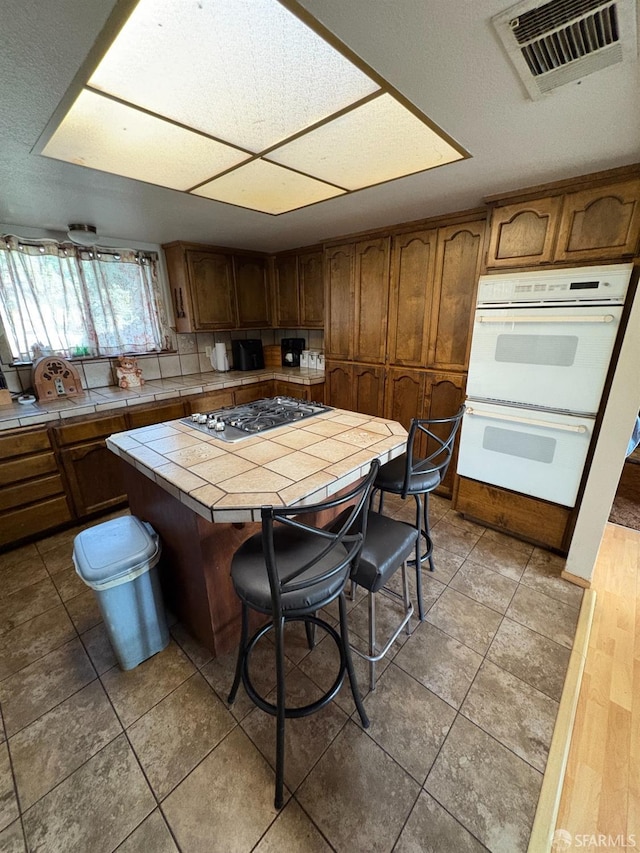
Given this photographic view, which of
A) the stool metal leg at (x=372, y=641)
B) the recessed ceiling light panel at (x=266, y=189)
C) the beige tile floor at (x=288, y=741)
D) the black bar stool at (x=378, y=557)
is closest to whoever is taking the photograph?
the beige tile floor at (x=288, y=741)

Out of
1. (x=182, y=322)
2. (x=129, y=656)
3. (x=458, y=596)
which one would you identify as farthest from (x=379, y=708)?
(x=182, y=322)

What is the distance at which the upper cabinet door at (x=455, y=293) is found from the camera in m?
2.38

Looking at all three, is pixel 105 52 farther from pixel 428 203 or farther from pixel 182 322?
pixel 182 322

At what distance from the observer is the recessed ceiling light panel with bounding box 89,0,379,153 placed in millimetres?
790

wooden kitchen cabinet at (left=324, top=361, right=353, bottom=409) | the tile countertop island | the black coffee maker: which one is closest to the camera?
the tile countertop island

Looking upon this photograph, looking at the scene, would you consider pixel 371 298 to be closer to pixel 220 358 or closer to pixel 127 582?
pixel 220 358

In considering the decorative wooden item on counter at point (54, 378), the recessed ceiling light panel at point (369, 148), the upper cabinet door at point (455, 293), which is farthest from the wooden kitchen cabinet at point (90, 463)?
the upper cabinet door at point (455, 293)

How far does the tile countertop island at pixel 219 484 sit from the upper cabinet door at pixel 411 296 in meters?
1.24

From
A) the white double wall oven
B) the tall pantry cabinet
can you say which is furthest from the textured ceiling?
the white double wall oven

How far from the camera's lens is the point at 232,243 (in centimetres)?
332

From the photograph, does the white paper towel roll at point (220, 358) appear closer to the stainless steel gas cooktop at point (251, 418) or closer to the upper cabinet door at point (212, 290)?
the upper cabinet door at point (212, 290)

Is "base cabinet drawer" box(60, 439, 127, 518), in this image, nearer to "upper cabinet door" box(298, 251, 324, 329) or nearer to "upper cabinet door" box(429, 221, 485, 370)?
"upper cabinet door" box(298, 251, 324, 329)

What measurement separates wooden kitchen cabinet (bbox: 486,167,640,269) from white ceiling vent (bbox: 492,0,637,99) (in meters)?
1.00

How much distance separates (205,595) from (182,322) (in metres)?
2.82
